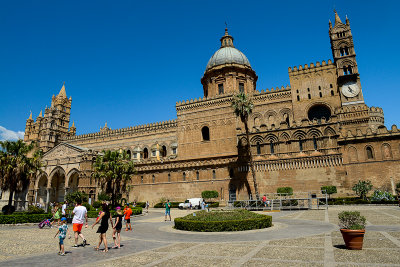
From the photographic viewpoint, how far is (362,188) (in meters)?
29.1

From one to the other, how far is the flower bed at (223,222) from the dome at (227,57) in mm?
37303

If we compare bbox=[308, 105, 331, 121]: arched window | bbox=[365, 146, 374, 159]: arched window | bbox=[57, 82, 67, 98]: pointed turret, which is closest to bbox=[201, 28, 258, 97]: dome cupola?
bbox=[308, 105, 331, 121]: arched window

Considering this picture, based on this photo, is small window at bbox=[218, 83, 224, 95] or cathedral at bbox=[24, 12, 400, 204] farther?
small window at bbox=[218, 83, 224, 95]

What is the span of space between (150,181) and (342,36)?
3591cm

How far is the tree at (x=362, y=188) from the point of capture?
29.1 metres

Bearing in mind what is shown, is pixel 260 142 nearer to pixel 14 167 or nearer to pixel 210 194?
pixel 210 194

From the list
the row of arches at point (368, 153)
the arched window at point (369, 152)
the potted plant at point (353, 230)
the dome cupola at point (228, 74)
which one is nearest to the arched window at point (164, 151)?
the dome cupola at point (228, 74)

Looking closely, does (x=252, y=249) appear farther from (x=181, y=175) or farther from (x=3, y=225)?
(x=181, y=175)

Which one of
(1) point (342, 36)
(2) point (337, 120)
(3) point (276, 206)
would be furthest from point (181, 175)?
(1) point (342, 36)

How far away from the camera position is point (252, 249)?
886cm

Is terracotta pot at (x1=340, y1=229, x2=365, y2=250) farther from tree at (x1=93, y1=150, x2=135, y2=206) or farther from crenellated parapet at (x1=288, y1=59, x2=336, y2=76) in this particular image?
crenellated parapet at (x1=288, y1=59, x2=336, y2=76)

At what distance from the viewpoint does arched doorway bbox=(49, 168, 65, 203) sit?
48.6 m

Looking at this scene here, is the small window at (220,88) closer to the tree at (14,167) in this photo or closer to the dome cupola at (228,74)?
the dome cupola at (228,74)

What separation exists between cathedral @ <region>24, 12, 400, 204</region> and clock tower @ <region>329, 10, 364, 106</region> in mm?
126
